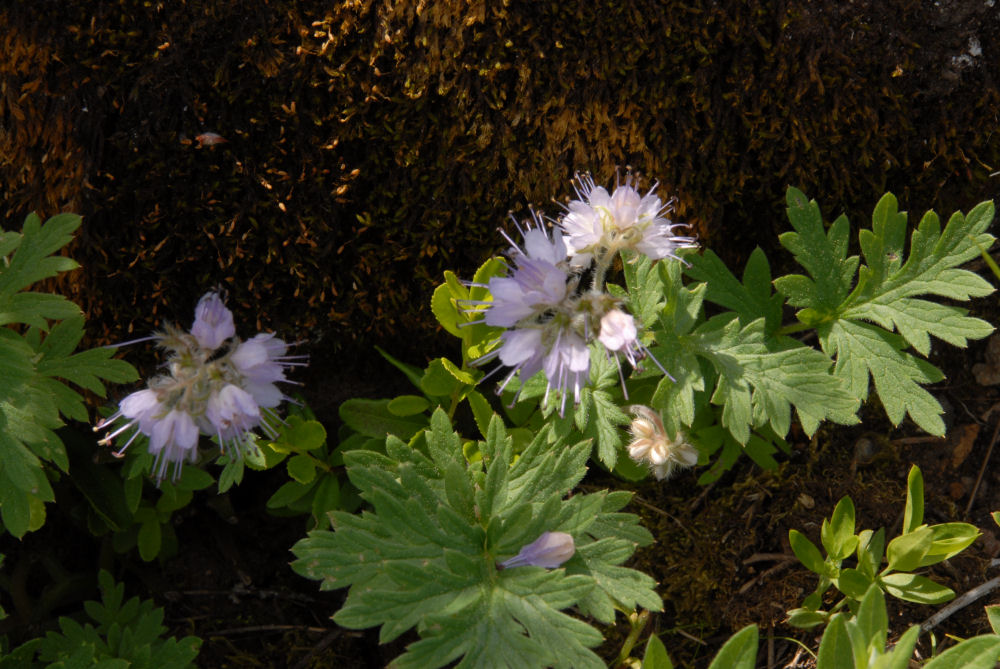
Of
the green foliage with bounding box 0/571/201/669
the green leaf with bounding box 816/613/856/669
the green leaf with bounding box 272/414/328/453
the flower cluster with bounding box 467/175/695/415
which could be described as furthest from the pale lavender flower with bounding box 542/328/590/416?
the green foliage with bounding box 0/571/201/669

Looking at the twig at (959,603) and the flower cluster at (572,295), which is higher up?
the flower cluster at (572,295)

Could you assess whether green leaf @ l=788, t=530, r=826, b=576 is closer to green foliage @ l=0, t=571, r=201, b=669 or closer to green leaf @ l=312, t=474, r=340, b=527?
green leaf @ l=312, t=474, r=340, b=527

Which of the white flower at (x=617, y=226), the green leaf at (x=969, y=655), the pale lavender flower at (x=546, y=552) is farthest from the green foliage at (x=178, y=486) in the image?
the green leaf at (x=969, y=655)

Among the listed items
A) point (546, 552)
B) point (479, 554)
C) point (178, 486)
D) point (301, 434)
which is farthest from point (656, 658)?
point (178, 486)

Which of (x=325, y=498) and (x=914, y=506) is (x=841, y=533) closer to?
(x=914, y=506)

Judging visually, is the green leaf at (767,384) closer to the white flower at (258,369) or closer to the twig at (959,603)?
the twig at (959,603)

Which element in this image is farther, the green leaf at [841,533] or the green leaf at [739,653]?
the green leaf at [841,533]
